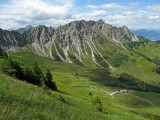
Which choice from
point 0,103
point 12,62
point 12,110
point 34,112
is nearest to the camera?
point 12,110

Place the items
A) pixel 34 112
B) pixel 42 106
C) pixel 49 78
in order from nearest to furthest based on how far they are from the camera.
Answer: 1. pixel 34 112
2. pixel 42 106
3. pixel 49 78

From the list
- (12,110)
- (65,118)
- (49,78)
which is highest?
(12,110)

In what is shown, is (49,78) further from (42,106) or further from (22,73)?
(42,106)

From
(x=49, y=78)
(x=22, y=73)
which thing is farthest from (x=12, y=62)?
(x=49, y=78)

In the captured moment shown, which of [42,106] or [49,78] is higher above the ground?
[42,106]

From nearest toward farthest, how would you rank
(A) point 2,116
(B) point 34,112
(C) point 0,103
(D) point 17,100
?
(A) point 2,116
(C) point 0,103
(B) point 34,112
(D) point 17,100

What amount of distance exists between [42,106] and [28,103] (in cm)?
136

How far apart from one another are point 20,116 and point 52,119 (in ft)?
8.20

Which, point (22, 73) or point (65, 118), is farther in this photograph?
point (22, 73)

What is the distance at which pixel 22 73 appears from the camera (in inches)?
2623

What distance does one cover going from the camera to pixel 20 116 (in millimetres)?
11430

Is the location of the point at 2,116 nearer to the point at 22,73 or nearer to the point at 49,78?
the point at 22,73

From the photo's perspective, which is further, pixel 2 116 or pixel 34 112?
pixel 34 112

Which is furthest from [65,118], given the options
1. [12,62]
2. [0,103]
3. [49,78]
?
[49,78]
